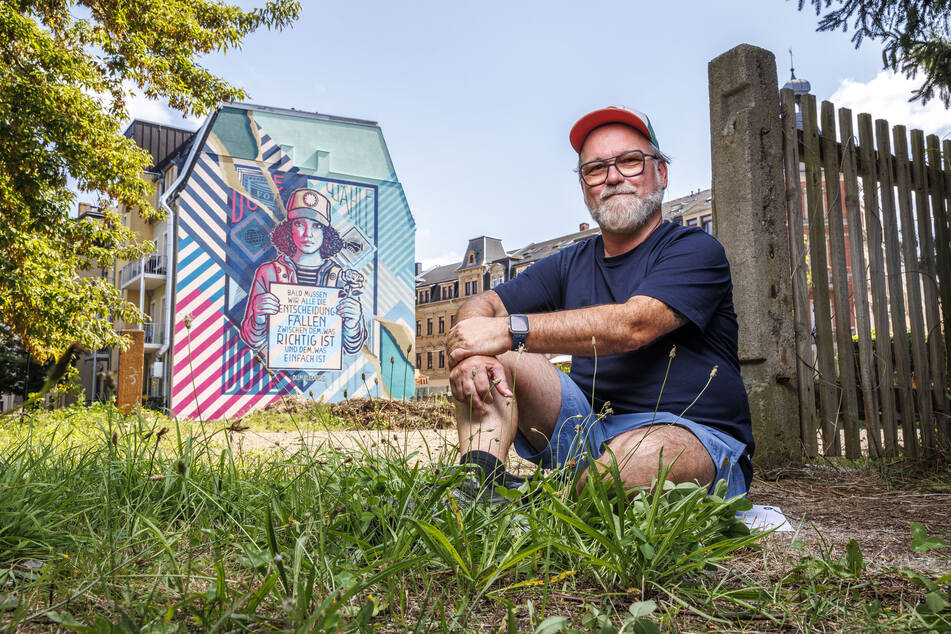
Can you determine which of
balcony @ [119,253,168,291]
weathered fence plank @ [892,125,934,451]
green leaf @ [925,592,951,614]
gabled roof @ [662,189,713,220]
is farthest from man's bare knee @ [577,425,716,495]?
gabled roof @ [662,189,713,220]

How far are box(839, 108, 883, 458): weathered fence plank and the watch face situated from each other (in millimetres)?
2726

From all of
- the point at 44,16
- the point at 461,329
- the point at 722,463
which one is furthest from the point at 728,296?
the point at 44,16

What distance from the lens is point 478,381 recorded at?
1871mm

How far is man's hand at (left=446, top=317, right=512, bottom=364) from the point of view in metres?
1.99

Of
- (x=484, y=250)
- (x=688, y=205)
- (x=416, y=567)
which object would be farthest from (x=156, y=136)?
(x=416, y=567)

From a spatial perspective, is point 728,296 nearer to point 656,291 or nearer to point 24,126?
point 656,291

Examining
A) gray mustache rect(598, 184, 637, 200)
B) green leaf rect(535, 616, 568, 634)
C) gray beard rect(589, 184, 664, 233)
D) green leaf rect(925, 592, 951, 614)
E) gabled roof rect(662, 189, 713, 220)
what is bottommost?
green leaf rect(925, 592, 951, 614)

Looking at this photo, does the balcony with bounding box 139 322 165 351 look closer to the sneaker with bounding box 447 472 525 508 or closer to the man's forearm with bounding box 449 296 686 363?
the man's forearm with bounding box 449 296 686 363

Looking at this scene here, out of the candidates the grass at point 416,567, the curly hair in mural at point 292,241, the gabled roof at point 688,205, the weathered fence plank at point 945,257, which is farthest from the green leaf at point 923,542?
the gabled roof at point 688,205

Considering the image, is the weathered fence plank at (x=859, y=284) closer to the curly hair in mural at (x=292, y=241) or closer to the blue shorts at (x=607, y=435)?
the blue shorts at (x=607, y=435)

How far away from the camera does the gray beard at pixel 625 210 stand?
7.57 feet

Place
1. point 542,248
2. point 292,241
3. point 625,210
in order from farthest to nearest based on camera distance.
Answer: point 542,248 → point 292,241 → point 625,210

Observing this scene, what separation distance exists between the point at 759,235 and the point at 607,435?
2.09m

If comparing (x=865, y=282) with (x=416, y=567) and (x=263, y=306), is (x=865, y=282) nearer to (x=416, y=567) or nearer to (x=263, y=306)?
(x=416, y=567)
